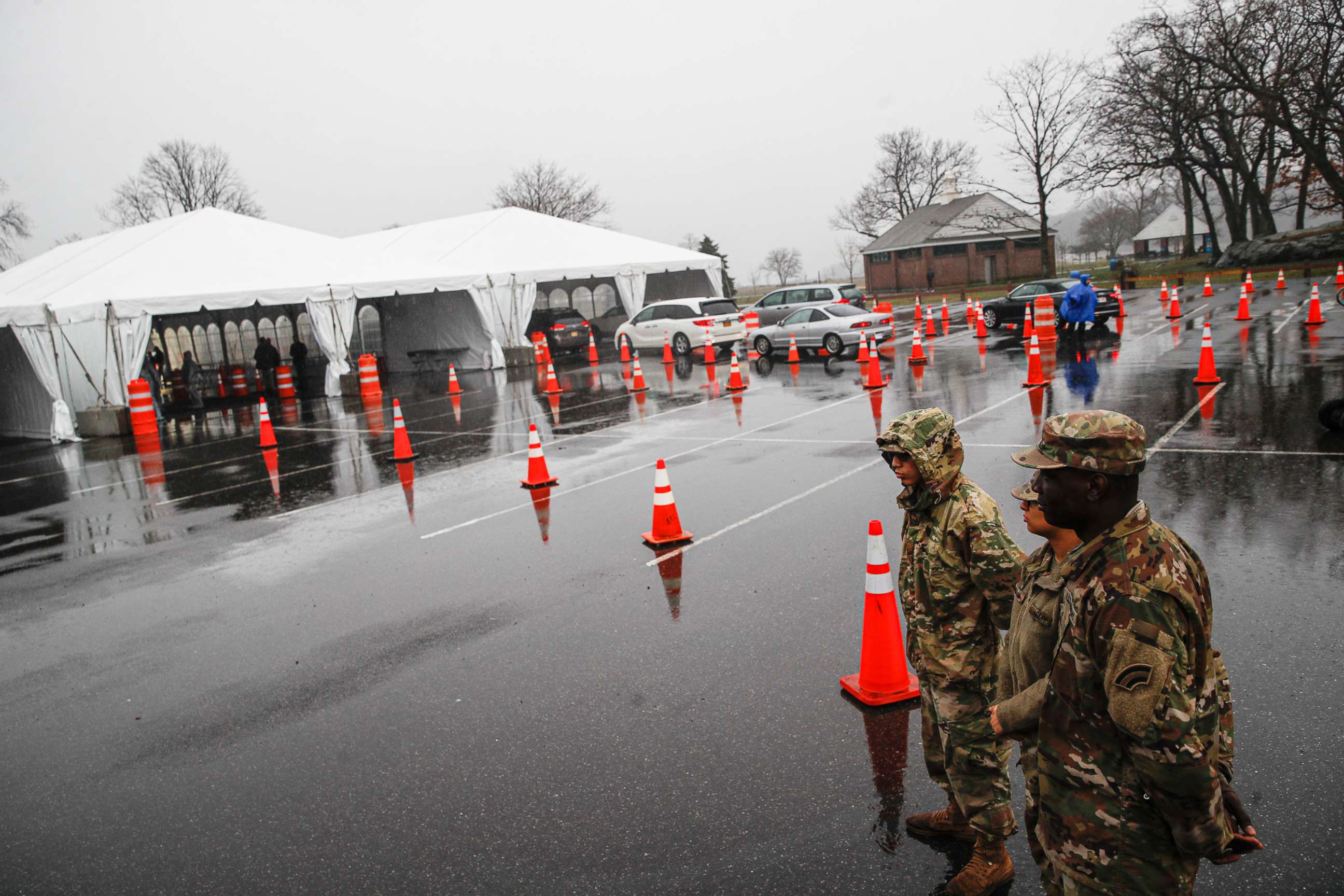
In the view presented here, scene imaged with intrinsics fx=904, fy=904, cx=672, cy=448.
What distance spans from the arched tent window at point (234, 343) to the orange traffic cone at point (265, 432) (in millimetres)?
→ 27326

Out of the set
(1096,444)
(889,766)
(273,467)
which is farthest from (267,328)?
(1096,444)

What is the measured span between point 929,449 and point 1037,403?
11.0m

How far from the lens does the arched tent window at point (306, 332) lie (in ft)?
141

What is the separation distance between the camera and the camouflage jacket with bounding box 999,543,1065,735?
2434 mm

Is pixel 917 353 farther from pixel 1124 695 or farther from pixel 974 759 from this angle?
pixel 1124 695

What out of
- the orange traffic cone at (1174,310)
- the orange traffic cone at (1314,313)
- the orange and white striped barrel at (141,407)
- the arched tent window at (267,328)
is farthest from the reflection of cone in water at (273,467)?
the arched tent window at (267,328)

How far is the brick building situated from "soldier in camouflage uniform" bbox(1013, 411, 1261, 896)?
2255 inches

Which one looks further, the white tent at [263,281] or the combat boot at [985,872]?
the white tent at [263,281]

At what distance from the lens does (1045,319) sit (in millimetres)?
19750

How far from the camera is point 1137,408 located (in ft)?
41.1

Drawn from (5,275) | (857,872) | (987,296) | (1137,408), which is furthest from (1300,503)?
(987,296)

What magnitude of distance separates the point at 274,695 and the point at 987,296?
47903mm

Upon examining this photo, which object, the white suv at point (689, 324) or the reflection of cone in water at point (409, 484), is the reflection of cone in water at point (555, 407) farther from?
the white suv at point (689, 324)

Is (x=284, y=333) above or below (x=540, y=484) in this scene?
above
